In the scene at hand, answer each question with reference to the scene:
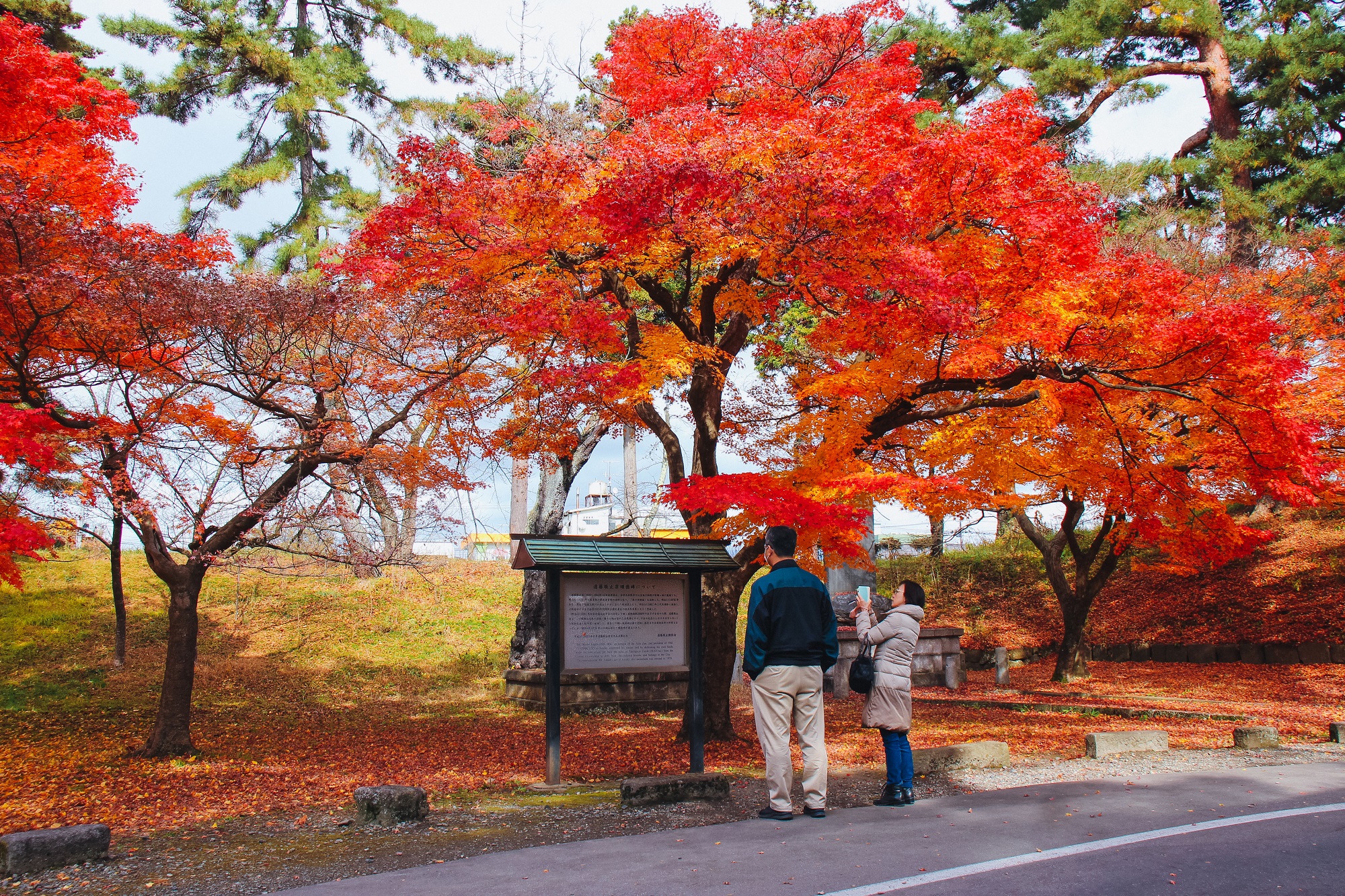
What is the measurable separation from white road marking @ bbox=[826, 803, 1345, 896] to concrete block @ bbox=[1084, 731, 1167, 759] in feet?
8.26

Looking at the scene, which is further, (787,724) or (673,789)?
(673,789)

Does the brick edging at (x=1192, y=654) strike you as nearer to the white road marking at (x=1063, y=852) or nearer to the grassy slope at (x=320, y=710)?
the grassy slope at (x=320, y=710)

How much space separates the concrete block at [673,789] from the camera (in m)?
5.76

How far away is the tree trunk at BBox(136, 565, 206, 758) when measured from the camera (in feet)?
29.0

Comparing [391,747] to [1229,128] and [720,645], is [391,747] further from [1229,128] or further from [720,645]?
[1229,128]

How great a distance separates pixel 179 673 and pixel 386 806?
461cm

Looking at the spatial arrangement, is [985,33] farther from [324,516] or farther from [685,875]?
Result: [685,875]

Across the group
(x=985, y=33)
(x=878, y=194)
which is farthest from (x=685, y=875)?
(x=985, y=33)

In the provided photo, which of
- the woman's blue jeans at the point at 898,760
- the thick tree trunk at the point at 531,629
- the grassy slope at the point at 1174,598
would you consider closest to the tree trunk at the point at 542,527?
the thick tree trunk at the point at 531,629

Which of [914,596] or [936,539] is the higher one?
[936,539]

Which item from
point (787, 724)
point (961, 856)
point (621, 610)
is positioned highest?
point (621, 610)

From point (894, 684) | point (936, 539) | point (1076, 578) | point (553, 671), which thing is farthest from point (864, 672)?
point (936, 539)

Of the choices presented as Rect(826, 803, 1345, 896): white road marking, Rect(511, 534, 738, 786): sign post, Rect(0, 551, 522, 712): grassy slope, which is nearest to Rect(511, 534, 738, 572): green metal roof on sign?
Rect(511, 534, 738, 786): sign post

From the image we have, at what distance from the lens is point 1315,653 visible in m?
15.5
